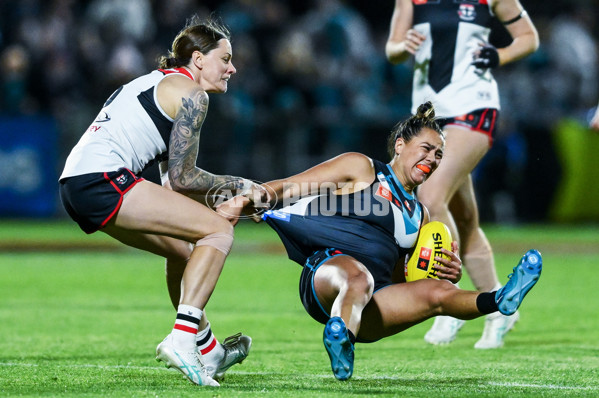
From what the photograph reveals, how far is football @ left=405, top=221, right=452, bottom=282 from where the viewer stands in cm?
614

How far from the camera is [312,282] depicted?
5.91 metres

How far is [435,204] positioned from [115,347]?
8.06 feet

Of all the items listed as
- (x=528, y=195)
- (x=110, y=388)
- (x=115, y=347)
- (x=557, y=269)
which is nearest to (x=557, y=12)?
(x=528, y=195)

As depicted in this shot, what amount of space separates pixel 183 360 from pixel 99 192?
40.0 inches

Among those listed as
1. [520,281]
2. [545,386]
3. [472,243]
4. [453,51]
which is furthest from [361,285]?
[453,51]

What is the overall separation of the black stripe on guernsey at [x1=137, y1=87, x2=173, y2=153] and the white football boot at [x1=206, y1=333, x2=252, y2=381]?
4.17ft

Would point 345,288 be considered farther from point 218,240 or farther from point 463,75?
point 463,75

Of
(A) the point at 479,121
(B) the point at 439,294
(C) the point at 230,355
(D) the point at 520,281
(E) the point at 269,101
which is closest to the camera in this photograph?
(D) the point at 520,281

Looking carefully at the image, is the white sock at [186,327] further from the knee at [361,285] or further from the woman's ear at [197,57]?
the woman's ear at [197,57]

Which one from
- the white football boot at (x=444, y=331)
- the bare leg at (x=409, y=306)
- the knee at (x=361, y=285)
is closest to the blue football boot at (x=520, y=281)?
the bare leg at (x=409, y=306)

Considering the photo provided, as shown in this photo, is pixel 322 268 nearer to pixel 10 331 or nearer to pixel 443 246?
pixel 443 246

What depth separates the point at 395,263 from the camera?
6344 mm

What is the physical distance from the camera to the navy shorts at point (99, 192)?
552cm

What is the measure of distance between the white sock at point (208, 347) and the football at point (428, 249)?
1.28m
